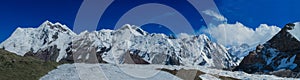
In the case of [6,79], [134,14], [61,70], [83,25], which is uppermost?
[134,14]

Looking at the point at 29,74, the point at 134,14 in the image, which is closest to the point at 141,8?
the point at 134,14

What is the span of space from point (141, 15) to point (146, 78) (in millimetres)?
8852

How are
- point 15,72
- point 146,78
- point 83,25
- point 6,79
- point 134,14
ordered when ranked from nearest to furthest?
point 6,79
point 15,72
point 83,25
point 146,78
point 134,14

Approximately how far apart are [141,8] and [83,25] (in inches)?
355

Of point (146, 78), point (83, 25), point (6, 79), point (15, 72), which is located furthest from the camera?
point (146, 78)

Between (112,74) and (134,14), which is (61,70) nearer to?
(112,74)

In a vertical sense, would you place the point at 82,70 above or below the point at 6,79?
above

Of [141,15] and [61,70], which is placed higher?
[141,15]

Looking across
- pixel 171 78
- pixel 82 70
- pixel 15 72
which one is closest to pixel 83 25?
pixel 82 70

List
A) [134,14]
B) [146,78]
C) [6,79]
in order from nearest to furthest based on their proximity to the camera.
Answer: [6,79] → [146,78] → [134,14]

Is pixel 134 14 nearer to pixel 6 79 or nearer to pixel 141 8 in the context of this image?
pixel 141 8

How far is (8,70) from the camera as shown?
35.2 meters

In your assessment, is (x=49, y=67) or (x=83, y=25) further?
(x=49, y=67)

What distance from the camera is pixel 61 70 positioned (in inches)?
1565
